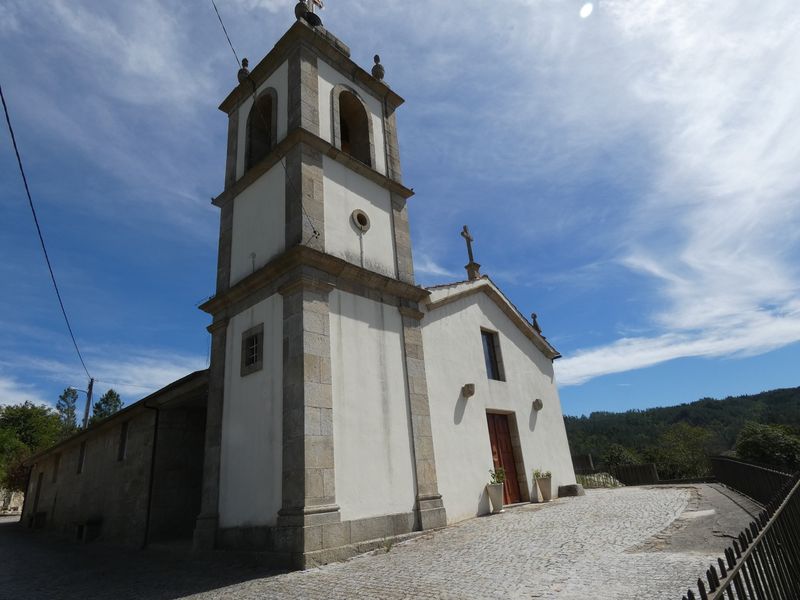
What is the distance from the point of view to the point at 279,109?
11.9 meters

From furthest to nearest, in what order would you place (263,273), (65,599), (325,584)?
(263,273), (65,599), (325,584)

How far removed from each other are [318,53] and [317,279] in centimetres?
662

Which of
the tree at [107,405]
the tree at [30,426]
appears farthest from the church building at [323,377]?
the tree at [107,405]

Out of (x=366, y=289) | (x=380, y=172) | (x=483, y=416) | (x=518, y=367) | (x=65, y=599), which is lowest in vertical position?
(x=65, y=599)

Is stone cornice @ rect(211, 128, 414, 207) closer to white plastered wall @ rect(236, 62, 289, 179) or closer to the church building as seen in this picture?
the church building

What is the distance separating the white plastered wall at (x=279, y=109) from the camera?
11570 mm

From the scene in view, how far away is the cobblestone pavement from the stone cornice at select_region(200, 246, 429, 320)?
511cm

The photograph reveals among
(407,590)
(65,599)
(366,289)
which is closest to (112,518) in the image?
(65,599)

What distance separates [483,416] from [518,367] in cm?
299

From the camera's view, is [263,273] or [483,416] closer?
[263,273]

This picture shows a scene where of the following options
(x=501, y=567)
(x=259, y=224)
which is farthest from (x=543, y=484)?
(x=259, y=224)

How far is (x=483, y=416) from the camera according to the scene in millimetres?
12461

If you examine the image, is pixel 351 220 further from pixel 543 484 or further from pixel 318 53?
pixel 543 484

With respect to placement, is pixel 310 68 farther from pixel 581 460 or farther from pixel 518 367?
pixel 581 460
